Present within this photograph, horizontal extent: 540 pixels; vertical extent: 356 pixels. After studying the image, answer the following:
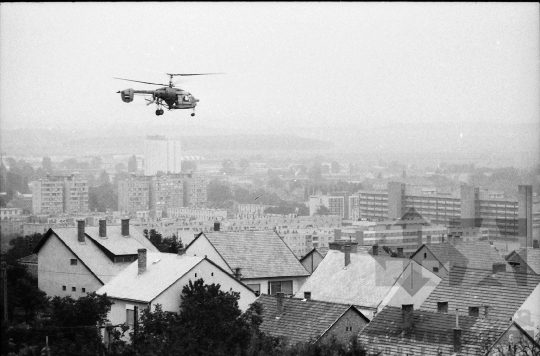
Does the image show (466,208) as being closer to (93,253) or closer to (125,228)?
(125,228)

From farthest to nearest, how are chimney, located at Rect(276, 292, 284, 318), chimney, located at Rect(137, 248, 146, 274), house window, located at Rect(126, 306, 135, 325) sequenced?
1. chimney, located at Rect(137, 248, 146, 274)
2. house window, located at Rect(126, 306, 135, 325)
3. chimney, located at Rect(276, 292, 284, 318)

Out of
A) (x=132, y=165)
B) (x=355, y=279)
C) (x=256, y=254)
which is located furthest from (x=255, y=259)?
(x=132, y=165)

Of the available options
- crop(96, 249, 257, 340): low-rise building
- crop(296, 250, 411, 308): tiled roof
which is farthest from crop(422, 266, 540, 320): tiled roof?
crop(96, 249, 257, 340): low-rise building

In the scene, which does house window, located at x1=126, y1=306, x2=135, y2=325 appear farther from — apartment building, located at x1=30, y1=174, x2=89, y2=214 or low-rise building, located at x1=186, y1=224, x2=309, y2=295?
apartment building, located at x1=30, y1=174, x2=89, y2=214

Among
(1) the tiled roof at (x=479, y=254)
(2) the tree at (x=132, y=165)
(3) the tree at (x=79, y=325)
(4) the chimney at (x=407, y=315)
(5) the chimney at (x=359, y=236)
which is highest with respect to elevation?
(2) the tree at (x=132, y=165)

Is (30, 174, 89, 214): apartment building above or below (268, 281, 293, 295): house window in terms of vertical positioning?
above

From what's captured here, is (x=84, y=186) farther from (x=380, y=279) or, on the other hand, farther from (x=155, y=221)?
(x=380, y=279)

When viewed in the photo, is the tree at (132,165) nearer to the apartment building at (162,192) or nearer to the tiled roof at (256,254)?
the apartment building at (162,192)

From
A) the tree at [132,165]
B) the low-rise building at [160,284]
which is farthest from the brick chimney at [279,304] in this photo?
the tree at [132,165]
